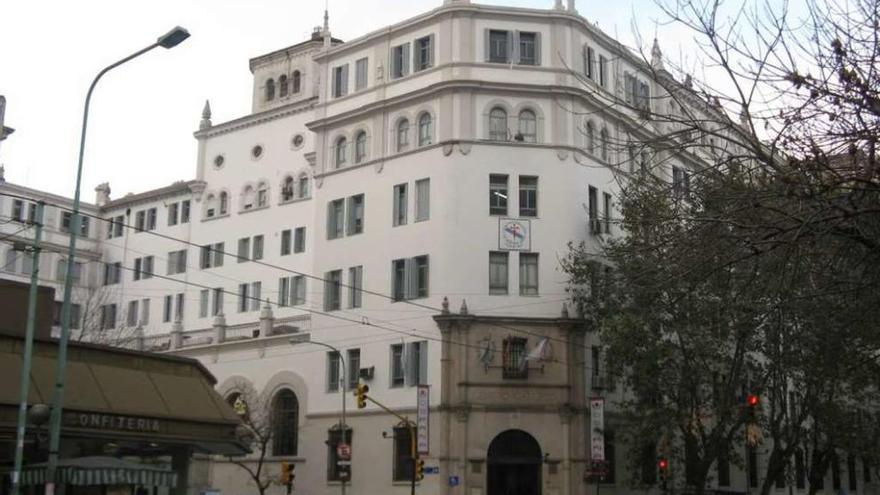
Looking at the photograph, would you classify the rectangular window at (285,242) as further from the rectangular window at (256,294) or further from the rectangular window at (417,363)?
the rectangular window at (417,363)

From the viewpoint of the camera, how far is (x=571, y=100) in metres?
48.9

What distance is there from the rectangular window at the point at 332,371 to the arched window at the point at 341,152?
9.61 meters

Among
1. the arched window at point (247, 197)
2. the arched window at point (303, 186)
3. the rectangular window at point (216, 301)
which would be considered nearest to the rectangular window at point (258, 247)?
the arched window at point (247, 197)

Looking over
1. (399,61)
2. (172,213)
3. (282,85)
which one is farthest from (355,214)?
(172,213)

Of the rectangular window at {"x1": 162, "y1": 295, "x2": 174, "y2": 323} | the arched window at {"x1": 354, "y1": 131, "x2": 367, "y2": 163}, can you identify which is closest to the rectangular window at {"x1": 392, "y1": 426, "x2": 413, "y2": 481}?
the arched window at {"x1": 354, "y1": 131, "x2": 367, "y2": 163}

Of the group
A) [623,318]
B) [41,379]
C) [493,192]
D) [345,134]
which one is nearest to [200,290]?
[345,134]

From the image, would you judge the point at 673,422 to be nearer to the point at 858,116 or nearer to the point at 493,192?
the point at 493,192

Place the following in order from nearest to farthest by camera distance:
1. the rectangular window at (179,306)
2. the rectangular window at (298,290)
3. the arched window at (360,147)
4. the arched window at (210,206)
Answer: the arched window at (360,147) < the rectangular window at (298,290) < the arched window at (210,206) < the rectangular window at (179,306)

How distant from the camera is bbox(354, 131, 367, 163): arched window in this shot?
52281 millimetres

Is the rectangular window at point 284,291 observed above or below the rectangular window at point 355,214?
below

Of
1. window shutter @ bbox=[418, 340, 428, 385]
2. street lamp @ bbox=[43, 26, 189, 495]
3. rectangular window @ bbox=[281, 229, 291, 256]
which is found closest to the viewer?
street lamp @ bbox=[43, 26, 189, 495]

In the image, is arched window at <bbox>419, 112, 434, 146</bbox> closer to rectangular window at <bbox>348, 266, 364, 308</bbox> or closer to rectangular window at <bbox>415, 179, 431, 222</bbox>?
rectangular window at <bbox>415, 179, 431, 222</bbox>

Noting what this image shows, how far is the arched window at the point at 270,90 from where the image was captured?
68.3 m

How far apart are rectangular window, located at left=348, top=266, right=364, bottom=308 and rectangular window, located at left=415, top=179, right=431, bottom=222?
396cm
